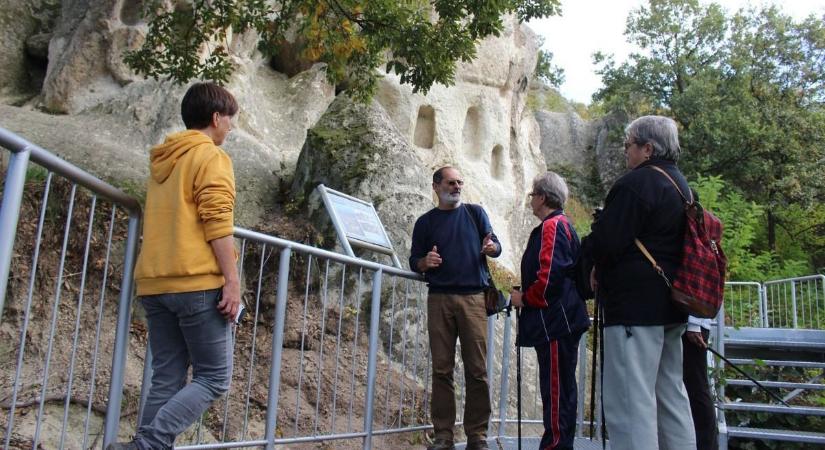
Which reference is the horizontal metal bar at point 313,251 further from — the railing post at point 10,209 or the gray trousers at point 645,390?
the gray trousers at point 645,390

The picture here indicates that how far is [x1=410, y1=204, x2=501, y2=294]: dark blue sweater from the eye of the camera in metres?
4.89

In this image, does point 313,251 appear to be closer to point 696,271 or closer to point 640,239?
point 640,239

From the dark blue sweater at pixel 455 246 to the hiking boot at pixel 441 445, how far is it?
1.00m

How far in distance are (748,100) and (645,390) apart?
21.8m

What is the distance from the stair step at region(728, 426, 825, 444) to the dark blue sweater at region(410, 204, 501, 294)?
9.61 ft

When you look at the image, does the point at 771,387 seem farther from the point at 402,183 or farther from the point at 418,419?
the point at 402,183

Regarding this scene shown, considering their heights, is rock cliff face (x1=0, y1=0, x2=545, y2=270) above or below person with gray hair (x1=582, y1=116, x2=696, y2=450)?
above

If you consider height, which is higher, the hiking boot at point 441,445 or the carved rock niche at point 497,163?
the carved rock niche at point 497,163

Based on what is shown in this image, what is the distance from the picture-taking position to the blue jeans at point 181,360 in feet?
8.79

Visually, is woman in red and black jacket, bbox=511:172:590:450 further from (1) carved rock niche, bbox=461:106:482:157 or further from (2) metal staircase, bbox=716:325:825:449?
(1) carved rock niche, bbox=461:106:482:157

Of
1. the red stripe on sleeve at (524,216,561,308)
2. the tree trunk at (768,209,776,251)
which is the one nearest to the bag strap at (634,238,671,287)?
the red stripe on sleeve at (524,216,561,308)

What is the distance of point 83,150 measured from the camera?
9.03m

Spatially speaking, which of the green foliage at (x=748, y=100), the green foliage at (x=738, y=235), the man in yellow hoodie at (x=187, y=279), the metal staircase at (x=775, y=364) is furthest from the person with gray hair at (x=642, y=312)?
the green foliage at (x=748, y=100)

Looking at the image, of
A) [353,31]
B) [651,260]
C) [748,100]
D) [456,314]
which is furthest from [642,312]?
[748,100]
